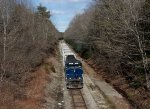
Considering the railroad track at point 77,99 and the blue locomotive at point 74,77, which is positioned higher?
the blue locomotive at point 74,77

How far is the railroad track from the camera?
29.6 metres

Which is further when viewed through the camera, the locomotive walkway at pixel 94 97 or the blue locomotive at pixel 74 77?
the blue locomotive at pixel 74 77

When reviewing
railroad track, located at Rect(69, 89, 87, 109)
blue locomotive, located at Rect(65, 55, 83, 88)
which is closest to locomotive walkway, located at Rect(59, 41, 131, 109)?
railroad track, located at Rect(69, 89, 87, 109)

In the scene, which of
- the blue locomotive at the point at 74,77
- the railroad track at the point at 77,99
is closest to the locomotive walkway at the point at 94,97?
the railroad track at the point at 77,99

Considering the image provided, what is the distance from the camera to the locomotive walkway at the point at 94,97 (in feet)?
96.7

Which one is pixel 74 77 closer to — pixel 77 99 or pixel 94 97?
pixel 94 97

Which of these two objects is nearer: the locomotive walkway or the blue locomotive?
the locomotive walkway

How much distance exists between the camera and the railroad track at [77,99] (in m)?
29.6

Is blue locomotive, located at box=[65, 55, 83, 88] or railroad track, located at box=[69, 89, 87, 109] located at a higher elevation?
blue locomotive, located at box=[65, 55, 83, 88]

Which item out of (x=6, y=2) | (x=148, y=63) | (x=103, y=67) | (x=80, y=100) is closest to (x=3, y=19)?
(x=6, y=2)

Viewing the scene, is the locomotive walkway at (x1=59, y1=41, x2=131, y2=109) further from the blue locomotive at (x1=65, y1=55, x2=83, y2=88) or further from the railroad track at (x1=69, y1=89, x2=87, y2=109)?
the blue locomotive at (x1=65, y1=55, x2=83, y2=88)

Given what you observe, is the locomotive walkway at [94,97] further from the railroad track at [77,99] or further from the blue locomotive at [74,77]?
the blue locomotive at [74,77]

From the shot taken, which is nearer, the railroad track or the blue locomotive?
the railroad track

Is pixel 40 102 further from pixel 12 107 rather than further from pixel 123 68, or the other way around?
pixel 123 68
